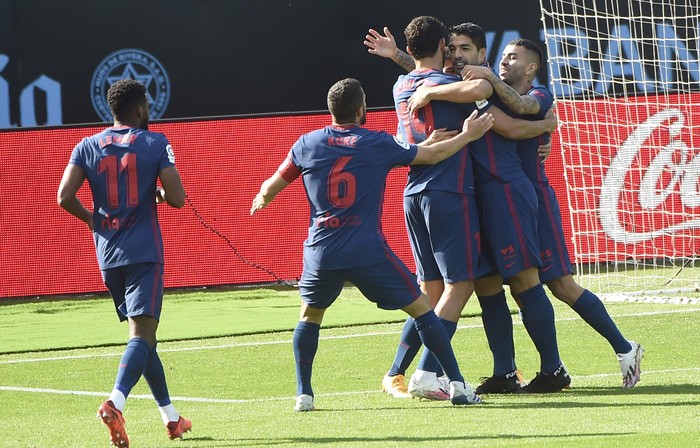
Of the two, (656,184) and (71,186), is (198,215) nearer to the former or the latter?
(656,184)

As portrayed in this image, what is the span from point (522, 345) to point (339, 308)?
4057 mm

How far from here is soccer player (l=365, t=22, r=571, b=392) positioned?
25.1 ft

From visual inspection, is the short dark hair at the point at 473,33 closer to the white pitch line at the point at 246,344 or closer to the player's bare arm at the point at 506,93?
the player's bare arm at the point at 506,93

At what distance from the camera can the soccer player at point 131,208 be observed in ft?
21.7

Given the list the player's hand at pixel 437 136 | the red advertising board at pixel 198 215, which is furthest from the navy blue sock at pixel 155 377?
the red advertising board at pixel 198 215

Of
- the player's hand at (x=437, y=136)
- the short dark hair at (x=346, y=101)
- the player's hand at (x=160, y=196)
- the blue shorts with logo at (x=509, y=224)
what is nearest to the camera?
Answer: the player's hand at (x=160, y=196)

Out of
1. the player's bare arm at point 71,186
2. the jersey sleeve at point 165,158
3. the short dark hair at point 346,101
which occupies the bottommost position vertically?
the player's bare arm at point 71,186

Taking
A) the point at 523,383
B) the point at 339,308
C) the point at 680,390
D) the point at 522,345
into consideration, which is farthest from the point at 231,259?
the point at 680,390

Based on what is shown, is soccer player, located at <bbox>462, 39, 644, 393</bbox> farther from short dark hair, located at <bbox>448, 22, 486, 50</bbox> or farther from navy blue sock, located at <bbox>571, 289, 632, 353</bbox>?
short dark hair, located at <bbox>448, 22, 486, 50</bbox>

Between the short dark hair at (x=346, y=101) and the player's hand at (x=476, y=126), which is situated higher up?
the short dark hair at (x=346, y=101)

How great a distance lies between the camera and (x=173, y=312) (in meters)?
14.4

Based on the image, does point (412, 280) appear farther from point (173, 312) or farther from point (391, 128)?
point (391, 128)

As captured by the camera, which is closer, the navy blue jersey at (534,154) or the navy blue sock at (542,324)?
the navy blue sock at (542,324)

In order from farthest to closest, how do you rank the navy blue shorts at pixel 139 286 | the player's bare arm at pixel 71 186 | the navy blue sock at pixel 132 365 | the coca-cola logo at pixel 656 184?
the coca-cola logo at pixel 656 184 < the player's bare arm at pixel 71 186 < the navy blue shorts at pixel 139 286 < the navy blue sock at pixel 132 365
